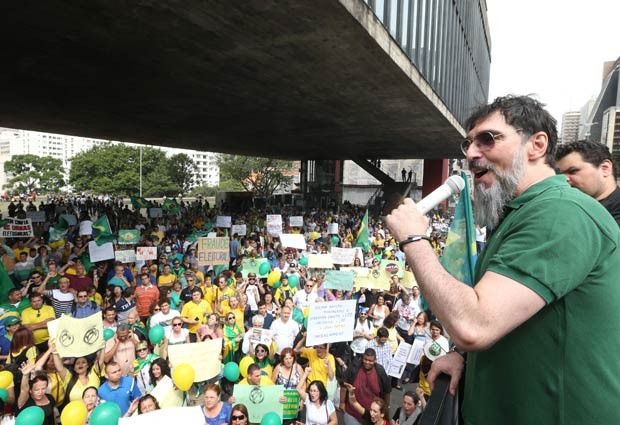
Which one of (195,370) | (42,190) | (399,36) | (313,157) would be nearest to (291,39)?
(399,36)

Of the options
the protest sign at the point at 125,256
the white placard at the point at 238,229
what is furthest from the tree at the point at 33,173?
the protest sign at the point at 125,256

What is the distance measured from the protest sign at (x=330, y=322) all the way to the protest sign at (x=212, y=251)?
4500 mm

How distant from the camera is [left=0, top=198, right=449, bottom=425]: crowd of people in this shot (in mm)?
4664

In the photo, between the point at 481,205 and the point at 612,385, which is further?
the point at 481,205

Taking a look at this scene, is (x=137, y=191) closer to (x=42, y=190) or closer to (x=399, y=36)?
(x=42, y=190)

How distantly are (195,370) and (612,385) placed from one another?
4928 millimetres

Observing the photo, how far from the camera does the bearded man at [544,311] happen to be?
989 mm

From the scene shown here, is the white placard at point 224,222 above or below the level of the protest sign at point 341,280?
above

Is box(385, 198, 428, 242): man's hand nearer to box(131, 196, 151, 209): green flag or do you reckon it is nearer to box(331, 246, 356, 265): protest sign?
box(331, 246, 356, 265): protest sign

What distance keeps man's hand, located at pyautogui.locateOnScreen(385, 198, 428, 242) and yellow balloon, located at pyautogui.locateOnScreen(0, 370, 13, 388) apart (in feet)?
17.3

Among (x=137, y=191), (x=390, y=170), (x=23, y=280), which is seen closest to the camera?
(x=23, y=280)

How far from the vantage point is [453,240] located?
181 centimetres

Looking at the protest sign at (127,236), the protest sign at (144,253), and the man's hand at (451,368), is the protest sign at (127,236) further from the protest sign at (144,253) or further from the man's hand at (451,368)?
the man's hand at (451,368)

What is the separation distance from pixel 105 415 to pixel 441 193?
4275 mm
